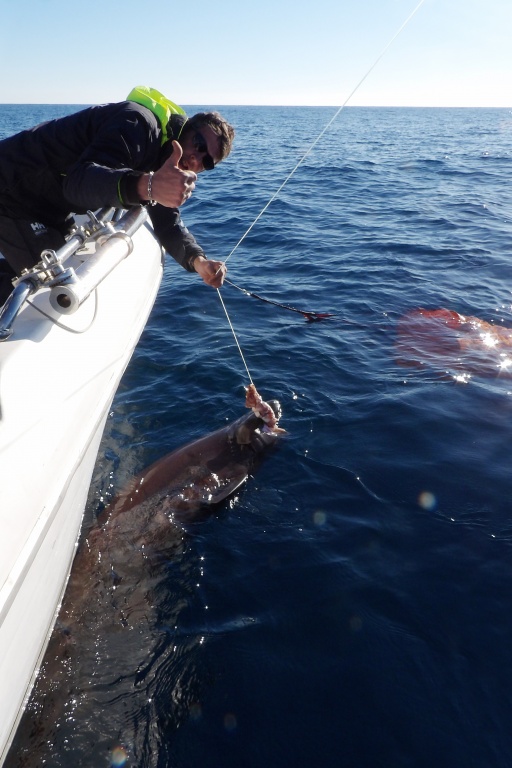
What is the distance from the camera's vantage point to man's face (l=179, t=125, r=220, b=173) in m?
3.10

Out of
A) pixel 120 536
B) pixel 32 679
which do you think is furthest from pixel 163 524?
pixel 32 679

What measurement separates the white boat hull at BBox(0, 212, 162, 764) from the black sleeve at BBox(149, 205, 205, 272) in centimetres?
117

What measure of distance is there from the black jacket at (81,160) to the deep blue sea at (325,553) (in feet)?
8.29

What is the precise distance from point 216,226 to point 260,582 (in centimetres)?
1103

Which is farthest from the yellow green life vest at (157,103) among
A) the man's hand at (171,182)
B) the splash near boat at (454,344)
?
the splash near boat at (454,344)

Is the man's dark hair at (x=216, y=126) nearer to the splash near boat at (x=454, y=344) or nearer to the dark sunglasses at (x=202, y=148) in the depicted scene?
the dark sunglasses at (x=202, y=148)

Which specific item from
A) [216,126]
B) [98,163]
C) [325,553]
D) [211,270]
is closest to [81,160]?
[98,163]

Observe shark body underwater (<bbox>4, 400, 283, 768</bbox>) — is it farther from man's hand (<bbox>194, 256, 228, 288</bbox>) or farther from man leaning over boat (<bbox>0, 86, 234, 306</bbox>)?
man leaning over boat (<bbox>0, 86, 234, 306</bbox>)

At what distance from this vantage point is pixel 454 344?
7215 millimetres

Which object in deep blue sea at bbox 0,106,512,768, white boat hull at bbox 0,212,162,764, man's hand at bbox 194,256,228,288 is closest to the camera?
white boat hull at bbox 0,212,162,764

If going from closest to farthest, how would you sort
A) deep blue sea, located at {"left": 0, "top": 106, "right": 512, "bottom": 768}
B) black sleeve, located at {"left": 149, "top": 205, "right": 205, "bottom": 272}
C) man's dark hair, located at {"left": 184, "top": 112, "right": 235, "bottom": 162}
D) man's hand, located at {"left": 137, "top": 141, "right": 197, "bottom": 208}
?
man's hand, located at {"left": 137, "top": 141, "right": 197, "bottom": 208} → deep blue sea, located at {"left": 0, "top": 106, "right": 512, "bottom": 768} → man's dark hair, located at {"left": 184, "top": 112, "right": 235, "bottom": 162} → black sleeve, located at {"left": 149, "top": 205, "right": 205, "bottom": 272}

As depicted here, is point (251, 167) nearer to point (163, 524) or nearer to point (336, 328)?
point (336, 328)

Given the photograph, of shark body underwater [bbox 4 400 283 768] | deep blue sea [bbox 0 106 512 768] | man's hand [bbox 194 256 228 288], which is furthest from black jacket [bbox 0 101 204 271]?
deep blue sea [bbox 0 106 512 768]

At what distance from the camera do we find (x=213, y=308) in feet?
28.2
